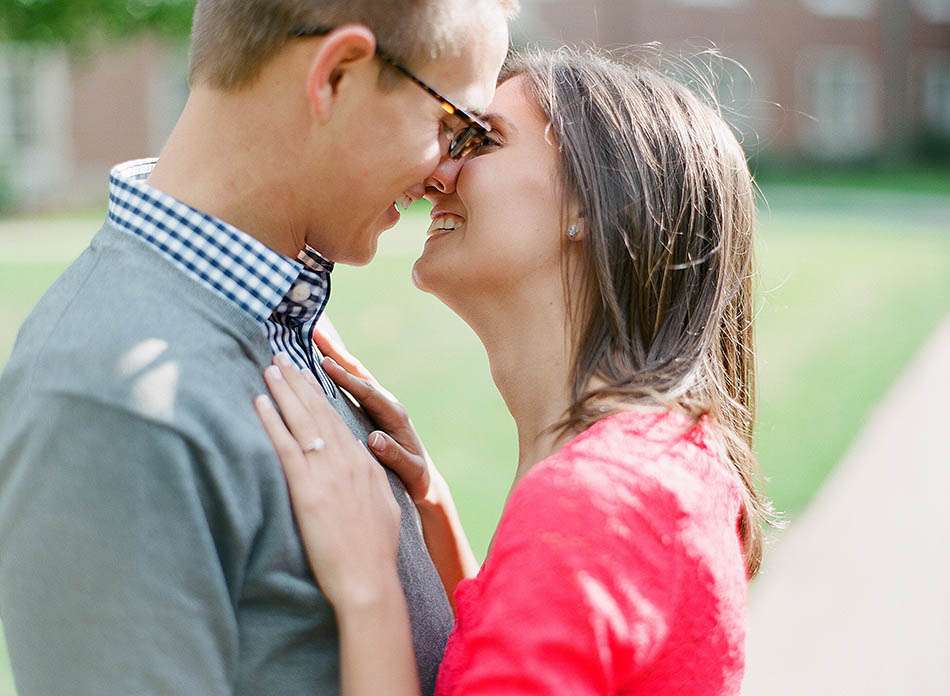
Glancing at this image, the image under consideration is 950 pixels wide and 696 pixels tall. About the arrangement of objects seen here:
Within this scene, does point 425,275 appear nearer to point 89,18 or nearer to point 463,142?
point 463,142

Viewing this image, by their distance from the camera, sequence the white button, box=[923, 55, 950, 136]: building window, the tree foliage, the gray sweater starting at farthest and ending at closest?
box=[923, 55, 950, 136]: building window
the tree foliage
the white button
the gray sweater

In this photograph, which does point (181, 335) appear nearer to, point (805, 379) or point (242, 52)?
point (242, 52)

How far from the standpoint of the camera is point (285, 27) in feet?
6.37

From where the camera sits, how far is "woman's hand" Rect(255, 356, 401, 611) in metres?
1.88

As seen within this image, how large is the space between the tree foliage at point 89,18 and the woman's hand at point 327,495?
66.9 ft

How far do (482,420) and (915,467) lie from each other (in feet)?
9.40

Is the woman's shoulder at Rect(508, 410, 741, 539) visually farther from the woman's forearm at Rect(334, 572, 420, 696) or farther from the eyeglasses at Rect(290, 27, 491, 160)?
the eyeglasses at Rect(290, 27, 491, 160)

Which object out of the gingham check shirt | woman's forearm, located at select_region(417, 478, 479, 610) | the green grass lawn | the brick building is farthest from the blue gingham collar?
the brick building

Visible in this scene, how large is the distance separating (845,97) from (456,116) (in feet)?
133

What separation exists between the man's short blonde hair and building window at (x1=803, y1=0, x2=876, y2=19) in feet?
130

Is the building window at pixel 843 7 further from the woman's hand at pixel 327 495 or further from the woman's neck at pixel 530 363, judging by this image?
the woman's hand at pixel 327 495

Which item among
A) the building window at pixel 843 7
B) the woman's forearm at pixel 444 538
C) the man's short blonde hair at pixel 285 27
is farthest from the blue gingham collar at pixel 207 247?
the building window at pixel 843 7

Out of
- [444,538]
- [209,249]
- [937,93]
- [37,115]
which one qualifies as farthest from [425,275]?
[937,93]

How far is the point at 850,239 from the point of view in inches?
743
